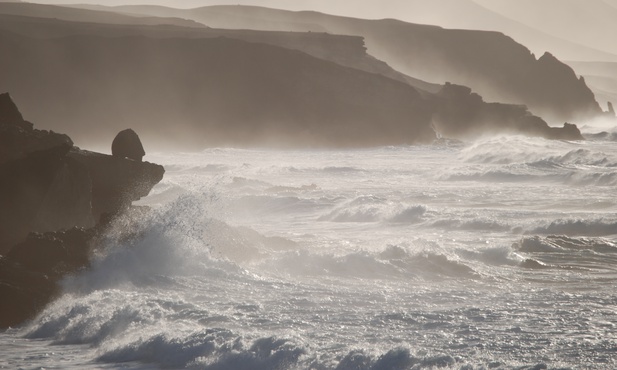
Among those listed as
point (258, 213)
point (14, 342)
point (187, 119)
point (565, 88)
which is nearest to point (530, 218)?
point (258, 213)

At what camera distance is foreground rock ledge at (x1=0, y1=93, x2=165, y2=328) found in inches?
466

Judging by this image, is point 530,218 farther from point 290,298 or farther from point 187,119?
point 187,119

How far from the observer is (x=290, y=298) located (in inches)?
479

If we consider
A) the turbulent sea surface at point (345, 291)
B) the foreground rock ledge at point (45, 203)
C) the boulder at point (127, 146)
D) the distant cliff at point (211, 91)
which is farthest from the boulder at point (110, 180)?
the distant cliff at point (211, 91)

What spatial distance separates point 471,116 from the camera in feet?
210

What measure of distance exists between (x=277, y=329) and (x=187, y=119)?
1981 inches

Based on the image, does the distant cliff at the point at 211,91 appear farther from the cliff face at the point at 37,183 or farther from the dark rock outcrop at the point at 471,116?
the cliff face at the point at 37,183

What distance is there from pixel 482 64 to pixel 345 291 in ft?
289

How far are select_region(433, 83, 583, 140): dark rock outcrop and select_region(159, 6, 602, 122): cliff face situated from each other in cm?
2652

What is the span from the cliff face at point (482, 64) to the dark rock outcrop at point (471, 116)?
87.0 feet

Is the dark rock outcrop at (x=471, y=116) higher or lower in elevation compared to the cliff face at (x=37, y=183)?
higher

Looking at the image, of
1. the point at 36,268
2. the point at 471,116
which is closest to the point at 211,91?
the point at 471,116

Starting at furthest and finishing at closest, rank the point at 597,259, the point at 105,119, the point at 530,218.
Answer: the point at 105,119
the point at 530,218
the point at 597,259

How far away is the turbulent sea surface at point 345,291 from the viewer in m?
9.48
